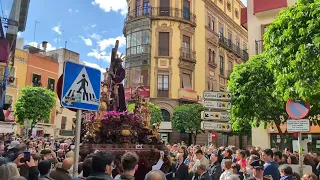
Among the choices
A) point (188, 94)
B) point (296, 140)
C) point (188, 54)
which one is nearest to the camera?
point (296, 140)

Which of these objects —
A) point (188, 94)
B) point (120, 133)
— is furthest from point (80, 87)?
point (188, 94)

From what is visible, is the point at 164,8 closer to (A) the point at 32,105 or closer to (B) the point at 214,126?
(A) the point at 32,105

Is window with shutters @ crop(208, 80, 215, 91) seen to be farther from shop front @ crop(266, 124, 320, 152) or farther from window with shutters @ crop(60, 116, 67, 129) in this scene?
window with shutters @ crop(60, 116, 67, 129)

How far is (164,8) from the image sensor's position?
35.0 meters

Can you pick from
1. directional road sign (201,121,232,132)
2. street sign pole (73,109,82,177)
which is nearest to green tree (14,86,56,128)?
directional road sign (201,121,232,132)

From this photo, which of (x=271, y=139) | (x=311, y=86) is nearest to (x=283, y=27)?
(x=311, y=86)

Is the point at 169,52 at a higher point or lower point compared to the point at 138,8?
lower

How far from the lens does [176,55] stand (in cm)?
3456

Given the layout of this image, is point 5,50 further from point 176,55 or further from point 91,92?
point 176,55

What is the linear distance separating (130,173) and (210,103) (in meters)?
6.47

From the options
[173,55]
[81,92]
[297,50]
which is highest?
[173,55]

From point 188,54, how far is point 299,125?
28692 millimetres

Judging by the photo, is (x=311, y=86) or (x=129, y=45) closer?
(x=311, y=86)

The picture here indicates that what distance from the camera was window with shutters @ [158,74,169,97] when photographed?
33.9 meters
